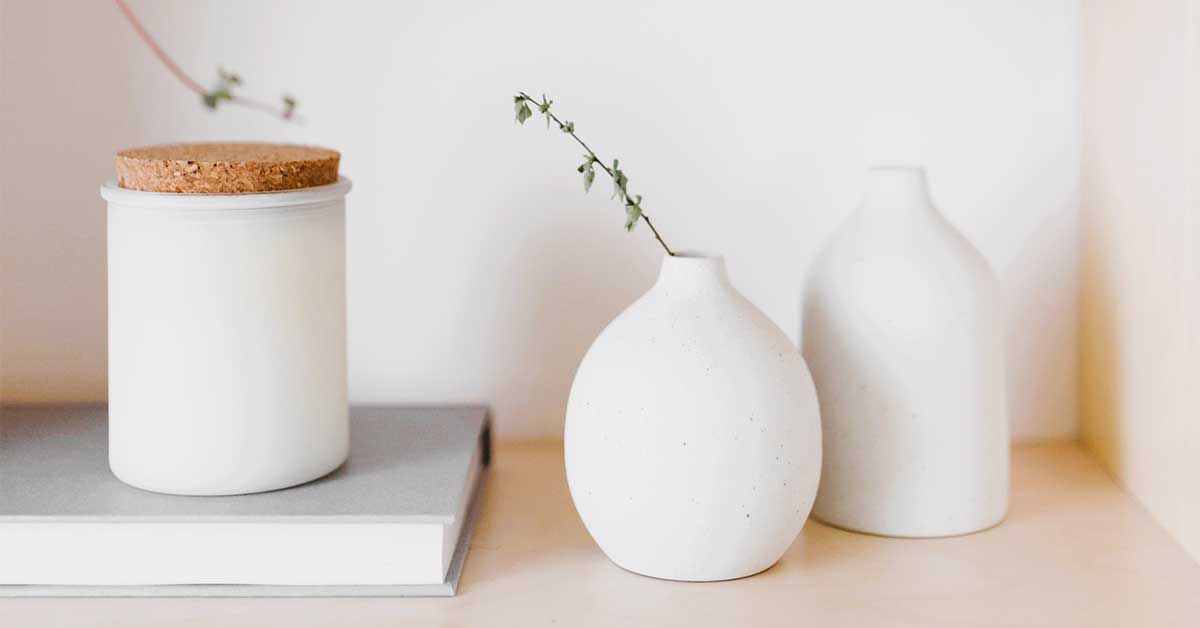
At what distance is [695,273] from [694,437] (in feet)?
0.30

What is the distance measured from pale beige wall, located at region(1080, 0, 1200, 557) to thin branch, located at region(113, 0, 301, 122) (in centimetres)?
56

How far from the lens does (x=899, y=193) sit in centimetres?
70

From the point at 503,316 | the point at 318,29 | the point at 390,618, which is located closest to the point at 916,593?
the point at 390,618

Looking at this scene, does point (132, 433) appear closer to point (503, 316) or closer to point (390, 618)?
point (390, 618)

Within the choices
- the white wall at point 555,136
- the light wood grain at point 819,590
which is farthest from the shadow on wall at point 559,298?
the light wood grain at point 819,590

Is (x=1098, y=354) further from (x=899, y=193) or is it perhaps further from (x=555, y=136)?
(x=555, y=136)

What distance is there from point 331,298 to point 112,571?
187 mm

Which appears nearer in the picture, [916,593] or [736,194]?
[916,593]

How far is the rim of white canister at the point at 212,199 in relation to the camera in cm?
63

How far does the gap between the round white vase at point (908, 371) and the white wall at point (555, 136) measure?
169 mm

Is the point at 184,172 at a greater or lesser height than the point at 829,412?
greater

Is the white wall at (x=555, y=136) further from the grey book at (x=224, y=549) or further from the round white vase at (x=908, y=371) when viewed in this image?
the grey book at (x=224, y=549)

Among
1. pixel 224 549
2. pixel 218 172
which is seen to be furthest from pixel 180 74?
pixel 224 549

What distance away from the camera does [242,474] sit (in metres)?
0.65
